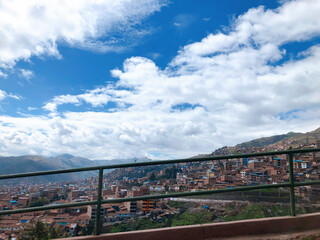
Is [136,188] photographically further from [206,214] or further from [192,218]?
[206,214]

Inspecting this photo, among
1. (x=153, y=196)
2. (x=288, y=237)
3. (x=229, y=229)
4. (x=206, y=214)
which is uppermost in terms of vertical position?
(x=153, y=196)

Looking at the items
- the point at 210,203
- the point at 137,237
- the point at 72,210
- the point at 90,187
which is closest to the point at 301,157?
the point at 210,203

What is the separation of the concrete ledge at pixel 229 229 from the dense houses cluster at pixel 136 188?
26 centimetres

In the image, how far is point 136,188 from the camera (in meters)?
3.89

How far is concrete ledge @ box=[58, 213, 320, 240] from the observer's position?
3641mm

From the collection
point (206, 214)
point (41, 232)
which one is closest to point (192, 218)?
point (206, 214)

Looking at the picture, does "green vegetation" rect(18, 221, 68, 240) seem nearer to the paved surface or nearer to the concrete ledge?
the concrete ledge

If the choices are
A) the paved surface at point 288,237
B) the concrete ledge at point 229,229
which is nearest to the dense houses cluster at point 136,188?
the concrete ledge at point 229,229

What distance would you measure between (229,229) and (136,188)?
5.07ft

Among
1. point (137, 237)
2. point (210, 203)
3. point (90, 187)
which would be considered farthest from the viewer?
point (210, 203)

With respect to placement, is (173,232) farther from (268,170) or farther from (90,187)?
(268,170)

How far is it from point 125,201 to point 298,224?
2782mm

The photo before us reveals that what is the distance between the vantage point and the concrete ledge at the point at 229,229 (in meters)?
3.64

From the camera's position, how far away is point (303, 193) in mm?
4234
